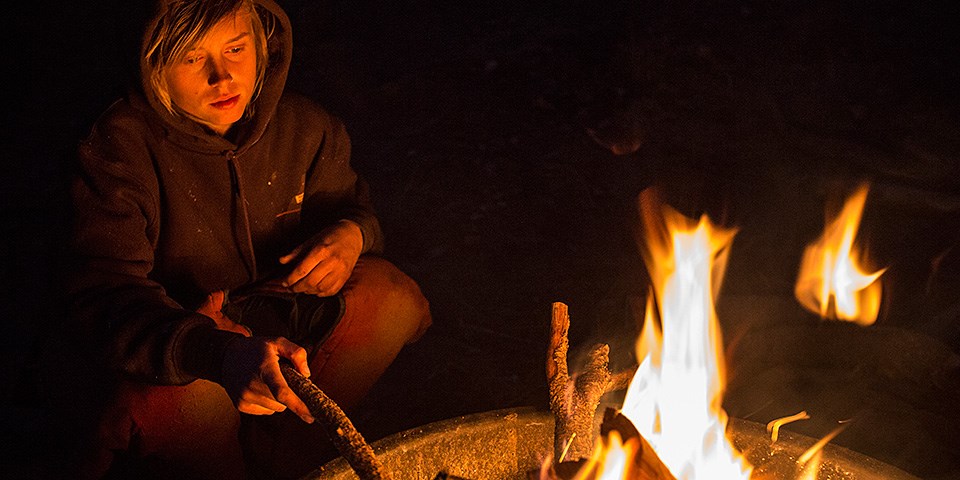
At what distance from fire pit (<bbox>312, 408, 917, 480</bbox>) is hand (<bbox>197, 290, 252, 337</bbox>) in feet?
2.18

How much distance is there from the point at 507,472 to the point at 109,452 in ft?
3.69

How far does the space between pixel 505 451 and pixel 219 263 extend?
3.61ft

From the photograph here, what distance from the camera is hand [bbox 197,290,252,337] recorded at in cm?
258

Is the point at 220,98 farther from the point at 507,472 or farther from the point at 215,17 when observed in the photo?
the point at 507,472

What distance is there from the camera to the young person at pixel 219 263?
2219mm

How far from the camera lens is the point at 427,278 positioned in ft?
14.2

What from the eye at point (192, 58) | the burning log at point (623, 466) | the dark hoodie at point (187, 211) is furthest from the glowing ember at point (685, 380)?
the eye at point (192, 58)

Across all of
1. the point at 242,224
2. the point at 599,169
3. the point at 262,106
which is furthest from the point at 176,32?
the point at 599,169

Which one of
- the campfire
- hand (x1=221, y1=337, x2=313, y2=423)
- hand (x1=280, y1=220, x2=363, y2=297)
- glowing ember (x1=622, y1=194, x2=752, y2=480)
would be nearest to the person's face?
hand (x1=280, y1=220, x2=363, y2=297)

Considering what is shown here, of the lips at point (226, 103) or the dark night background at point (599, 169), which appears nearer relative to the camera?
the lips at point (226, 103)

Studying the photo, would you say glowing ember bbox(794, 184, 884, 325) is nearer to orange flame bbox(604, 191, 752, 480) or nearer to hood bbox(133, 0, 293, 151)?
orange flame bbox(604, 191, 752, 480)

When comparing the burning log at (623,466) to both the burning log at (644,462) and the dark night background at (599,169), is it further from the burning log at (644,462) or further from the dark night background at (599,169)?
the dark night background at (599,169)

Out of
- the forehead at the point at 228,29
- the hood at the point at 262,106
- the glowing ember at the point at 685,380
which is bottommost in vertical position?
the glowing ember at the point at 685,380

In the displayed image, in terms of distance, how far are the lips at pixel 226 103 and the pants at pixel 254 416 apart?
69cm
